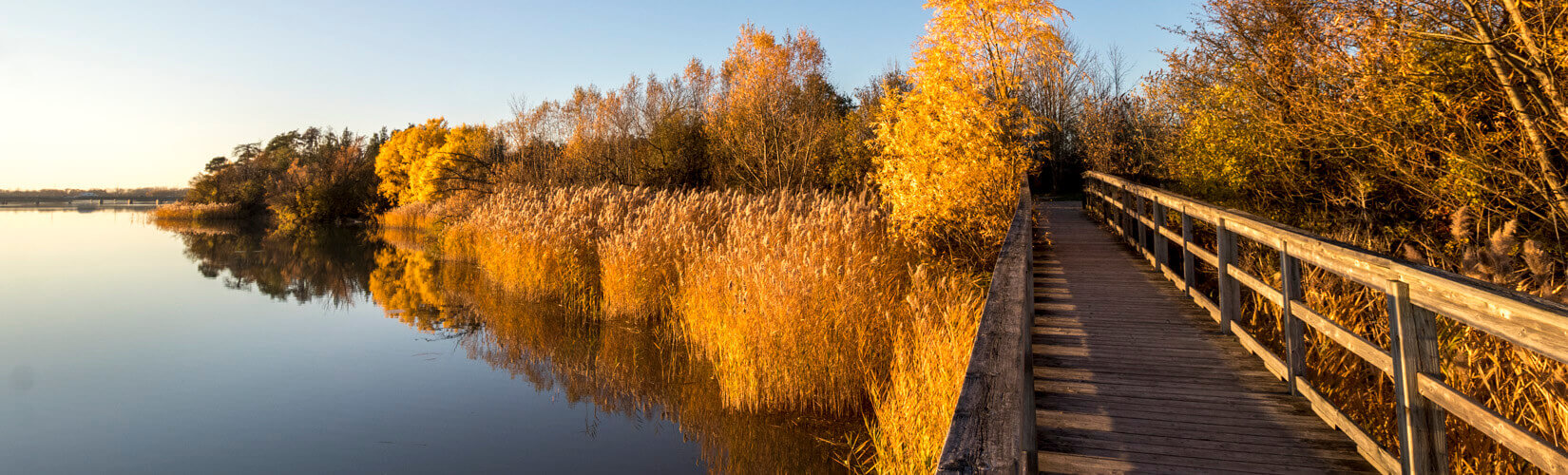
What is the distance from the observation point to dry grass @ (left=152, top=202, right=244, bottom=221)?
4327 centimetres

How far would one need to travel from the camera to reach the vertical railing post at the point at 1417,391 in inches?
106

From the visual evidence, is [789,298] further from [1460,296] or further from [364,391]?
[364,391]

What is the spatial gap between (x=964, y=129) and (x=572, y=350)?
5901mm

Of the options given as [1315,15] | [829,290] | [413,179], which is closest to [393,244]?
[413,179]

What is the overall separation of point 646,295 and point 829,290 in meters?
4.19

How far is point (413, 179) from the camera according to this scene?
39.9 meters

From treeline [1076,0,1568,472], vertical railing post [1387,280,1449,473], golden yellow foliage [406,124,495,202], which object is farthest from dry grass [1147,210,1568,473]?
golden yellow foliage [406,124,495,202]

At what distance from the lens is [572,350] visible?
8.84 metres

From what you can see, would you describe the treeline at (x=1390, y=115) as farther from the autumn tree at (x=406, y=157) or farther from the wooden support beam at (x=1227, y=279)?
the autumn tree at (x=406, y=157)

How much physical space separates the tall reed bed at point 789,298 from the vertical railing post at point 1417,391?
2207 mm

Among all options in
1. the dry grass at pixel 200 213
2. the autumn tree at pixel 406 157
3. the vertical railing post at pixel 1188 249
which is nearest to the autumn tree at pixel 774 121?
the vertical railing post at pixel 1188 249

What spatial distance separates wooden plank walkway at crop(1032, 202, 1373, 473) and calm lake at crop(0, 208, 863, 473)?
202 centimetres

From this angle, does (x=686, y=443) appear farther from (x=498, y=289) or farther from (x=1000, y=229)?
(x=498, y=289)

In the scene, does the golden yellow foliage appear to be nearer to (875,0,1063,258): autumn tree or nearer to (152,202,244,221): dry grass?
(152,202,244,221): dry grass
